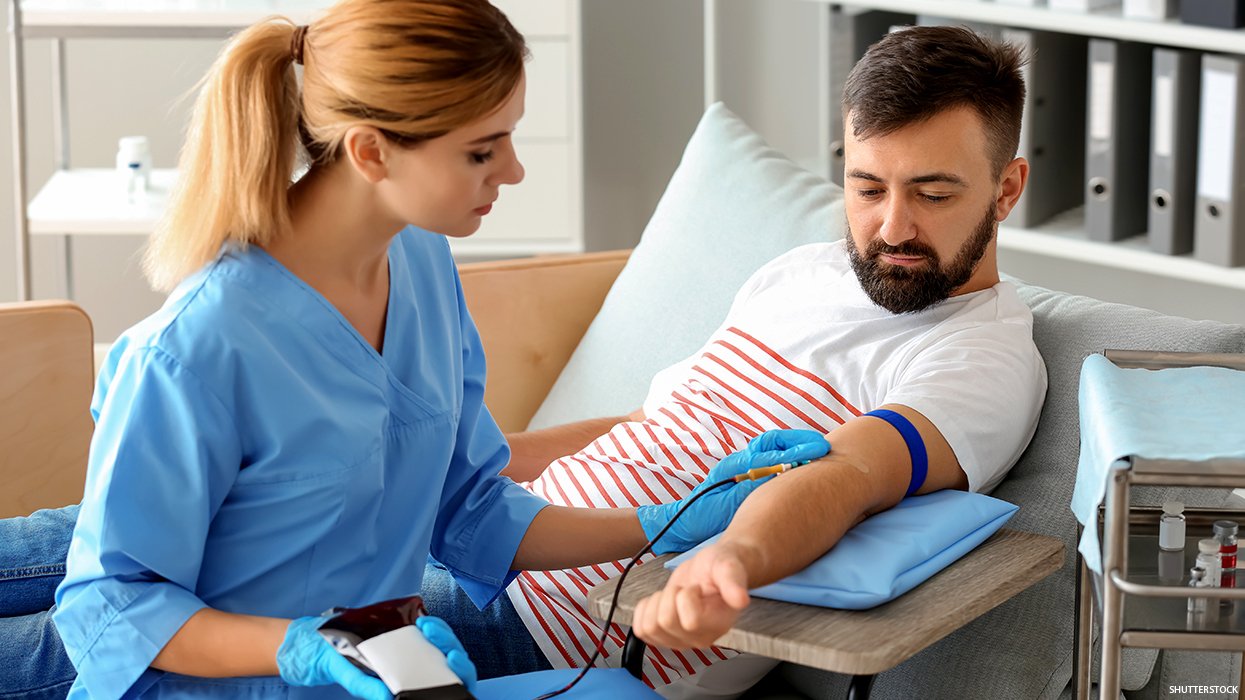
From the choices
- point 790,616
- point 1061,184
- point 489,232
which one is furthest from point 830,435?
point 489,232

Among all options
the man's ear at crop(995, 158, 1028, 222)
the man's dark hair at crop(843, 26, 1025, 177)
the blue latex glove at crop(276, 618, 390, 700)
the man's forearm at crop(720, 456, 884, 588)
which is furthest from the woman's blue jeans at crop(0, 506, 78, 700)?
the man's ear at crop(995, 158, 1028, 222)

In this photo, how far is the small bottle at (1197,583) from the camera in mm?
1136

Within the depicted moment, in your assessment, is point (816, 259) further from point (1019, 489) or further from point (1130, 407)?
point (1130, 407)

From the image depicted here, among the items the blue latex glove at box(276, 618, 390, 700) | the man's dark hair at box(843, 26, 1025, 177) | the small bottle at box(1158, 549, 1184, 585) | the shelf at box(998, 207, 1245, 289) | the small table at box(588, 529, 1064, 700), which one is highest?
the man's dark hair at box(843, 26, 1025, 177)

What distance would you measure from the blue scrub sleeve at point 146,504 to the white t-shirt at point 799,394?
47cm

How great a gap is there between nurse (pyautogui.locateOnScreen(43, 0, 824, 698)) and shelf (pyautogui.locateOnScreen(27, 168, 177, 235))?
131 centimetres

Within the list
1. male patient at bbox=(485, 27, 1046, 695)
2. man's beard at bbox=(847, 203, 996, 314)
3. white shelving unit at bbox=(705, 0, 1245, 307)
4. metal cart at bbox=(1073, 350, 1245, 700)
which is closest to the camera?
metal cart at bbox=(1073, 350, 1245, 700)

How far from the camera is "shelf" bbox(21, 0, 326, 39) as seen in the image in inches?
102

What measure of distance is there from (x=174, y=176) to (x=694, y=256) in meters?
1.14

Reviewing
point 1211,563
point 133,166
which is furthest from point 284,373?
point 133,166

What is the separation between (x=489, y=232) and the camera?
2873mm

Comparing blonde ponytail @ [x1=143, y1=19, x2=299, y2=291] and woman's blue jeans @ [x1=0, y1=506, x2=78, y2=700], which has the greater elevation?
blonde ponytail @ [x1=143, y1=19, x2=299, y2=291]

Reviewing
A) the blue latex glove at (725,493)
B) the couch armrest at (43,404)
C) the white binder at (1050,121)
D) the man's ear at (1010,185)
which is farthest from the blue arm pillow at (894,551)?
the white binder at (1050,121)
